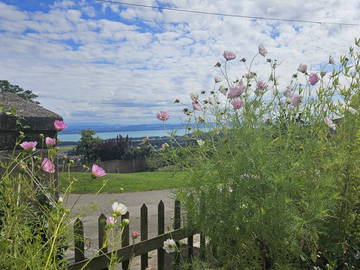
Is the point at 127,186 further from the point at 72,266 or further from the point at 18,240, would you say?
the point at 18,240

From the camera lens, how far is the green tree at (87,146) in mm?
20156

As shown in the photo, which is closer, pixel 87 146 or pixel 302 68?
pixel 302 68

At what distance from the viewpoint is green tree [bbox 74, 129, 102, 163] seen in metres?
20.2

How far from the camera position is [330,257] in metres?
2.21

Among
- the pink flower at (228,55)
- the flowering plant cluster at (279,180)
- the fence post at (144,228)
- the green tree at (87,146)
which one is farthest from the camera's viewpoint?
the green tree at (87,146)

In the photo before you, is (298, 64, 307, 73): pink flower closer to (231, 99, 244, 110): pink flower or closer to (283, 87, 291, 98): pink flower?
(283, 87, 291, 98): pink flower

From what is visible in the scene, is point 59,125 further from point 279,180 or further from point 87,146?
point 87,146

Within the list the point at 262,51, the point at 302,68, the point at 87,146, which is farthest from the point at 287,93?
the point at 87,146

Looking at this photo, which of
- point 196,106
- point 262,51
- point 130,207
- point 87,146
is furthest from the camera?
point 87,146

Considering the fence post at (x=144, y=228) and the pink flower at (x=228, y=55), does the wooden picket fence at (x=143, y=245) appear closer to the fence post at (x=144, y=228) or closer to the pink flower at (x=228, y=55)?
the fence post at (x=144, y=228)

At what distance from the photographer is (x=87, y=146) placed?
20531mm

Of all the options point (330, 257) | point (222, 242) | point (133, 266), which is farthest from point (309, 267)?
point (133, 266)

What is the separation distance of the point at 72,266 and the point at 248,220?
4.49 ft

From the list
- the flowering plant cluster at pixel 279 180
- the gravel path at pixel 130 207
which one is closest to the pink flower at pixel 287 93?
the flowering plant cluster at pixel 279 180
